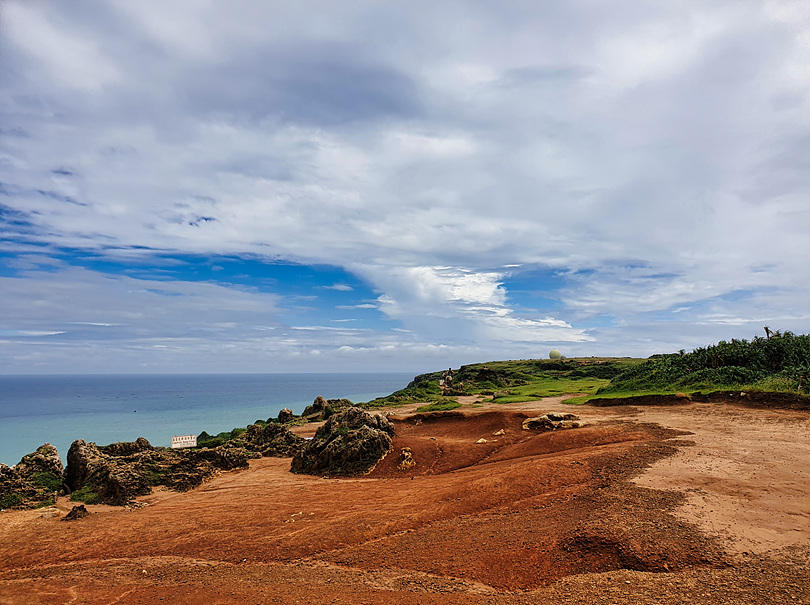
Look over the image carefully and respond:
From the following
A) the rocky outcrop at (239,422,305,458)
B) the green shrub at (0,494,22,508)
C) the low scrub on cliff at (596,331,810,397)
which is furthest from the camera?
the rocky outcrop at (239,422,305,458)

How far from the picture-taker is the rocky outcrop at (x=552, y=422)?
61.3 feet

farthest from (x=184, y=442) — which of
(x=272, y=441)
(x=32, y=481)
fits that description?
(x=32, y=481)

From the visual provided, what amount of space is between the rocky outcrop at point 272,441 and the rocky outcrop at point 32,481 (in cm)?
885

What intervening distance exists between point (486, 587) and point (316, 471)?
41.4 feet

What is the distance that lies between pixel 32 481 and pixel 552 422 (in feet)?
73.2

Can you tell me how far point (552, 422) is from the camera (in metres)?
19.4

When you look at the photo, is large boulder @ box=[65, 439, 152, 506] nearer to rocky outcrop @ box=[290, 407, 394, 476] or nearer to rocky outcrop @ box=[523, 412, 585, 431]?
rocky outcrop @ box=[290, 407, 394, 476]

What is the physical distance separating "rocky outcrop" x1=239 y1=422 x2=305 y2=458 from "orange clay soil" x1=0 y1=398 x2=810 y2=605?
7.18 meters

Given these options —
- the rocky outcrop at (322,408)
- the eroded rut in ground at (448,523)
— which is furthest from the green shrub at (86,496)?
the rocky outcrop at (322,408)

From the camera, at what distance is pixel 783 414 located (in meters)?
17.5

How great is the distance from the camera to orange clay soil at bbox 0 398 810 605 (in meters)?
6.72

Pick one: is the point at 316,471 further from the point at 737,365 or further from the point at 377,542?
the point at 737,365

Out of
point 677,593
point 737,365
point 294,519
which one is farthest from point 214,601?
point 737,365

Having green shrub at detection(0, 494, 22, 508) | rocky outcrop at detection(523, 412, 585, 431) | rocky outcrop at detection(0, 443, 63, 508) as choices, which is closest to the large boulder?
rocky outcrop at detection(0, 443, 63, 508)
